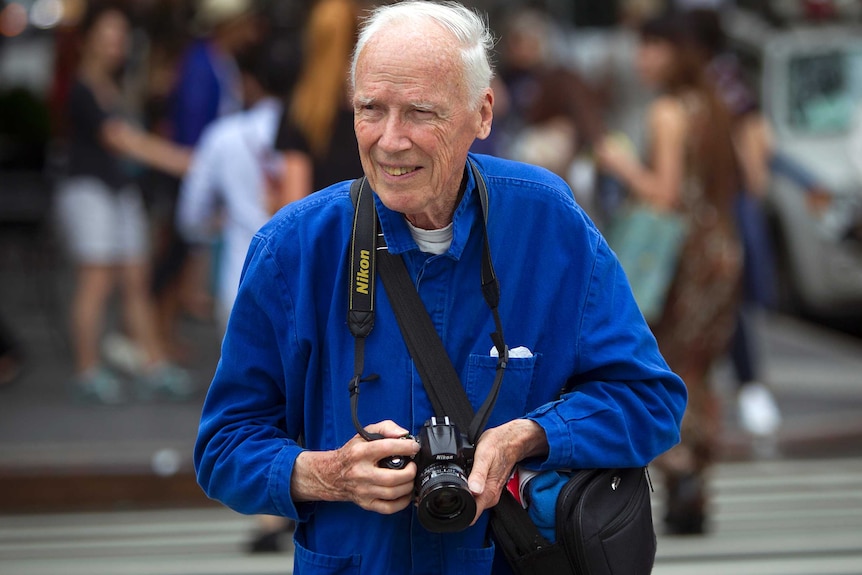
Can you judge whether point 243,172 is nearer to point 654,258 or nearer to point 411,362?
point 654,258

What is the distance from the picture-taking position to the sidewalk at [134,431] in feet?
25.1

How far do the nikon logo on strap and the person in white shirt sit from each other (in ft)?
13.6

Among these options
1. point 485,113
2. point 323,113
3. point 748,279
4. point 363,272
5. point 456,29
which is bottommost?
point 748,279

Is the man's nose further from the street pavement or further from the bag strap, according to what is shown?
the street pavement

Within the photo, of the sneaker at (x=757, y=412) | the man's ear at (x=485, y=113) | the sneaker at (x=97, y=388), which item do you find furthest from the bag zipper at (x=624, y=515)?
the sneaker at (x=97, y=388)

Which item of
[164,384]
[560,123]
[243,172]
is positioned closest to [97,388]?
[164,384]

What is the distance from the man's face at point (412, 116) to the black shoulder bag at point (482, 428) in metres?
0.08

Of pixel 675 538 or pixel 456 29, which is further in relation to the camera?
pixel 675 538

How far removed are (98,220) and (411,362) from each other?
679cm

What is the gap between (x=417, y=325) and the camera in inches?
101

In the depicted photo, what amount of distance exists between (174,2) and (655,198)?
7598 mm

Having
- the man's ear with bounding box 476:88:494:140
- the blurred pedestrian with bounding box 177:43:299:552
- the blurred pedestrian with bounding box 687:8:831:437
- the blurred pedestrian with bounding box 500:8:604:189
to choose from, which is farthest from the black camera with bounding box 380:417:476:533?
the blurred pedestrian with bounding box 687:8:831:437

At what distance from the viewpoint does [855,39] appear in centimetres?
1306

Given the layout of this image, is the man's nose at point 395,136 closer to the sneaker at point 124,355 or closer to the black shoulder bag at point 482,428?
the black shoulder bag at point 482,428
